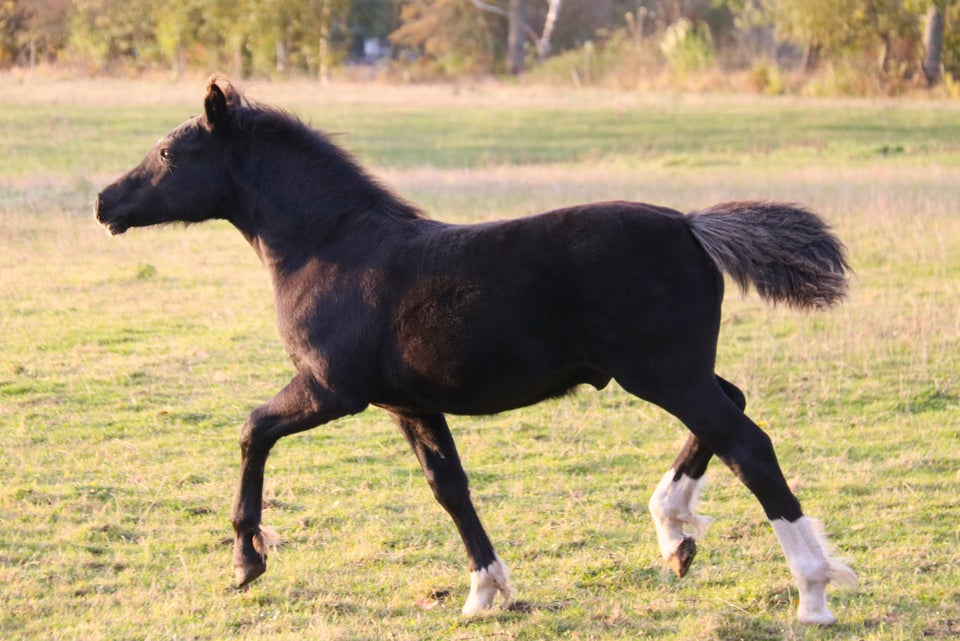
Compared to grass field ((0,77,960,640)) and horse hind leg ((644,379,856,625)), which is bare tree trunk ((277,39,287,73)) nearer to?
grass field ((0,77,960,640))

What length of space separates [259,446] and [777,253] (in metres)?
2.31

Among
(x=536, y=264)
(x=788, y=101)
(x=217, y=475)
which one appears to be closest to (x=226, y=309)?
(x=217, y=475)

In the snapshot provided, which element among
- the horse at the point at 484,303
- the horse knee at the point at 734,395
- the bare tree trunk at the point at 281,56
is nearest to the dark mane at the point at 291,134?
the horse at the point at 484,303

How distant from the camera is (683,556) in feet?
17.7

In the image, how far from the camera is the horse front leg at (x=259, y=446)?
5.24 m

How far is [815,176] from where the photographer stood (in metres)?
20.0

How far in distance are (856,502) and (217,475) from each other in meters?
3.60

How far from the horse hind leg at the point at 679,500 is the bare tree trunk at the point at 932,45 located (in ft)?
109

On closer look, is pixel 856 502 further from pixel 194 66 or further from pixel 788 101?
pixel 194 66

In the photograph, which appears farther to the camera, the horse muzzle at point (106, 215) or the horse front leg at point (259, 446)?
the horse muzzle at point (106, 215)

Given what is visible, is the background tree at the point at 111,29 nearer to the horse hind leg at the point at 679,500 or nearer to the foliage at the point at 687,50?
the foliage at the point at 687,50

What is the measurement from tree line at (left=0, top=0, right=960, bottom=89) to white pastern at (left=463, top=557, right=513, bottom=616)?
30713 millimetres

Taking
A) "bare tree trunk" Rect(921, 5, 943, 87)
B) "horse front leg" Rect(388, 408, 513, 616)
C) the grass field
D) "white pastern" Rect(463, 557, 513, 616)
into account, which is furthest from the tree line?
"white pastern" Rect(463, 557, 513, 616)

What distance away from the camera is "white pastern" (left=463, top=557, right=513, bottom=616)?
5.34 meters
